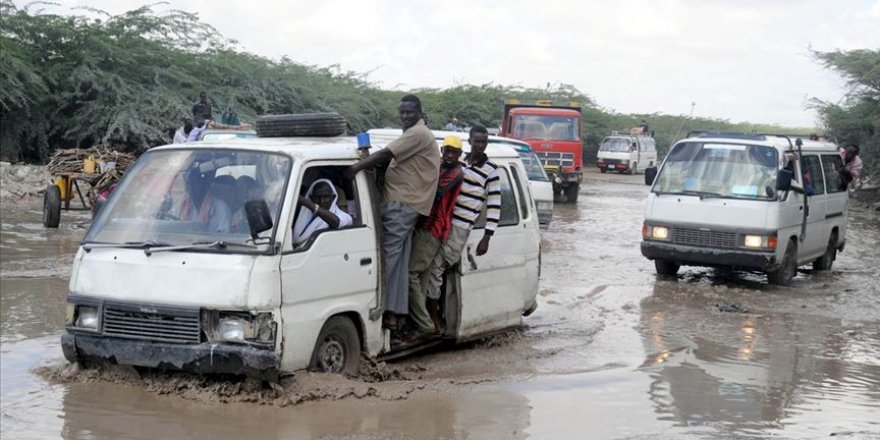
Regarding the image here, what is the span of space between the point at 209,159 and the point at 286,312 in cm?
135

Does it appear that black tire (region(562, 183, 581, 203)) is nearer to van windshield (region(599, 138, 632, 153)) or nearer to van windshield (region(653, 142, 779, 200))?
van windshield (region(653, 142, 779, 200))

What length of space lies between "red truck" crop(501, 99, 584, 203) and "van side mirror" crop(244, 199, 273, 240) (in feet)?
75.5

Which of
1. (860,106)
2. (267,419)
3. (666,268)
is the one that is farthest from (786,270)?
(860,106)

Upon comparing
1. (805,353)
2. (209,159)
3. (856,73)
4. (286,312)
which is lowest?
(805,353)

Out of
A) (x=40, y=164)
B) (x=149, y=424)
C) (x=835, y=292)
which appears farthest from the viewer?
(x=40, y=164)

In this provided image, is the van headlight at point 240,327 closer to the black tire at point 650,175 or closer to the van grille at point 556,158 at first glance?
the black tire at point 650,175

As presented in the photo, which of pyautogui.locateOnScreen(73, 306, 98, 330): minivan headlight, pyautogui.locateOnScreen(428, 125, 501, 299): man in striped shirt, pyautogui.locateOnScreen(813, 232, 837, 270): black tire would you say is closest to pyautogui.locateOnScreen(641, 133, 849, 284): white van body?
pyautogui.locateOnScreen(813, 232, 837, 270): black tire

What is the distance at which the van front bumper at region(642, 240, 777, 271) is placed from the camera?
13.6 meters

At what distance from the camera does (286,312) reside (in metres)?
6.75

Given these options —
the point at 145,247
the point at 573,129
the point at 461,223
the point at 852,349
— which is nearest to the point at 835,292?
the point at 852,349

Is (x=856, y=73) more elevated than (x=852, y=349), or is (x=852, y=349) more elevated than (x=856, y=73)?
(x=856, y=73)

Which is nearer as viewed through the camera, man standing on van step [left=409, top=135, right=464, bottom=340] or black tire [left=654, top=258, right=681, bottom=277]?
man standing on van step [left=409, top=135, right=464, bottom=340]

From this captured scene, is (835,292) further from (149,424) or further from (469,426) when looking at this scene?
(149,424)

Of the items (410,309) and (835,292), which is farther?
(835,292)
